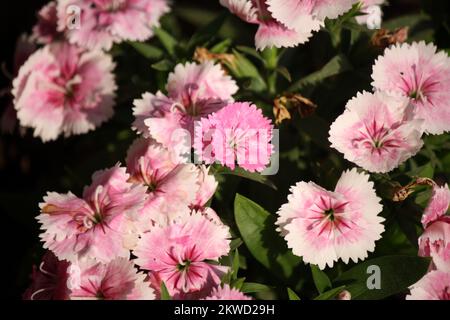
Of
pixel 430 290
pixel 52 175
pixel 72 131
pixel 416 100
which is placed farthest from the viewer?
pixel 52 175

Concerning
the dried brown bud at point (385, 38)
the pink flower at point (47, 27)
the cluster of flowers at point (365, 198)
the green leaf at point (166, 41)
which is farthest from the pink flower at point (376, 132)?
the pink flower at point (47, 27)

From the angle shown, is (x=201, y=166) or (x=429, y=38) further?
(x=429, y=38)

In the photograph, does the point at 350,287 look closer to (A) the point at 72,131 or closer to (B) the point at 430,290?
(B) the point at 430,290

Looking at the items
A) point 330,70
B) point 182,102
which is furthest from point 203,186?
point 330,70

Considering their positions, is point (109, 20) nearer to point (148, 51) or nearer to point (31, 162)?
point (148, 51)

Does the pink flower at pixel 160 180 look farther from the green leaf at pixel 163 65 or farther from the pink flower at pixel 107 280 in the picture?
the green leaf at pixel 163 65
